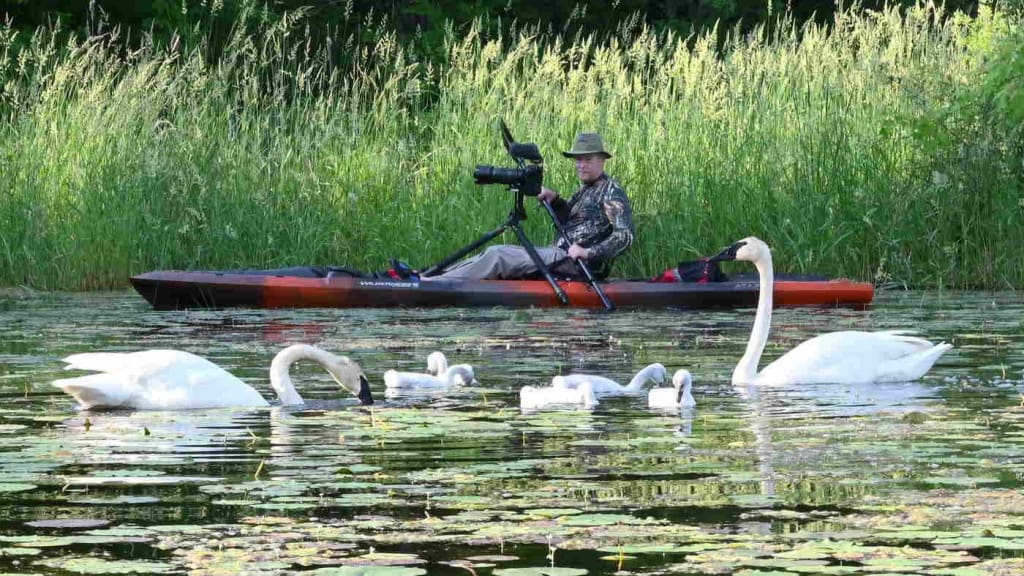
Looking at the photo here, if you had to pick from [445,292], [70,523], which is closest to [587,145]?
[445,292]

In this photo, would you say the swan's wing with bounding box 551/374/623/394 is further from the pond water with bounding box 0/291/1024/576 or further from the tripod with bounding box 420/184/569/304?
the tripod with bounding box 420/184/569/304

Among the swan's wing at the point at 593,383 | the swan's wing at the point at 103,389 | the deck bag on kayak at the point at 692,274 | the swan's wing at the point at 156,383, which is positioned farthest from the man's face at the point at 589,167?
the swan's wing at the point at 103,389

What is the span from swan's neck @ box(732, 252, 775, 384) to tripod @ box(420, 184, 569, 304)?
446cm

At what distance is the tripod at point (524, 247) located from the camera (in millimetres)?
14898

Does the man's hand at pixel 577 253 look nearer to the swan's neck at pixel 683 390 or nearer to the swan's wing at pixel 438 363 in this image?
the swan's wing at pixel 438 363

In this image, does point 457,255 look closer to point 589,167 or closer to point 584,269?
point 584,269

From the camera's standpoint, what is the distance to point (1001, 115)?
49.3 ft

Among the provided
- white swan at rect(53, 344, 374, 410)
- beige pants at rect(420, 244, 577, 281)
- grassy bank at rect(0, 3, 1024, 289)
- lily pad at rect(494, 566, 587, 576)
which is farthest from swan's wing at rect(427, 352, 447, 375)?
grassy bank at rect(0, 3, 1024, 289)

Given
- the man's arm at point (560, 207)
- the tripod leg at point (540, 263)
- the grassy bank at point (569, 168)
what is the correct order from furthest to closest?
the grassy bank at point (569, 168) < the man's arm at point (560, 207) < the tripod leg at point (540, 263)

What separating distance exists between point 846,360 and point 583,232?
228 inches

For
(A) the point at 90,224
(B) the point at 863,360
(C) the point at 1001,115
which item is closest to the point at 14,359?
(B) the point at 863,360

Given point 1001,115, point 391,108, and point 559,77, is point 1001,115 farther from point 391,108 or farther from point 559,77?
point 391,108

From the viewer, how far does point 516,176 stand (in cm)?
1480

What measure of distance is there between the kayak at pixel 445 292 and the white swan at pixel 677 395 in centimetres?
592
